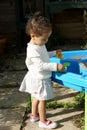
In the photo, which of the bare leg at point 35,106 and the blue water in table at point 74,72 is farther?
the bare leg at point 35,106

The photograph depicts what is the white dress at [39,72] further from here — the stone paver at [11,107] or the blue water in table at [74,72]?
the stone paver at [11,107]

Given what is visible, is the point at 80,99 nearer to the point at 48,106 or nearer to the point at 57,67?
the point at 48,106

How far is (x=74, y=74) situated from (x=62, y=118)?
25.3 inches

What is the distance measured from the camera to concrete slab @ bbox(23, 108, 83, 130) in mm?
3600

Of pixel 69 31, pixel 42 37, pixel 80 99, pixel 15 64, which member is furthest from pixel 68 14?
pixel 42 37

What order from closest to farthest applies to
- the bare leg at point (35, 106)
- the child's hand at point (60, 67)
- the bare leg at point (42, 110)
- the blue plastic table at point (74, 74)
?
the blue plastic table at point (74, 74), the child's hand at point (60, 67), the bare leg at point (42, 110), the bare leg at point (35, 106)

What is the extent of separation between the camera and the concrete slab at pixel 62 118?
3600mm

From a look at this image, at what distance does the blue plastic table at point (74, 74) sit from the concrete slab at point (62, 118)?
42cm

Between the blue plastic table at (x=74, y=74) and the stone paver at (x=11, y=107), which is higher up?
the blue plastic table at (x=74, y=74)

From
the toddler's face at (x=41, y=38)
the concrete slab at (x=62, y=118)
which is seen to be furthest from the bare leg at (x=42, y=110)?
the toddler's face at (x=41, y=38)

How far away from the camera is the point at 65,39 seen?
733 cm

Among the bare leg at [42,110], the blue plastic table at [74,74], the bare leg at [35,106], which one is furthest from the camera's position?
the bare leg at [35,106]

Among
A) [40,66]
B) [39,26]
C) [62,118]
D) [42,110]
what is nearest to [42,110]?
[42,110]

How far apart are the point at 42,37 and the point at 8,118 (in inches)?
38.0
